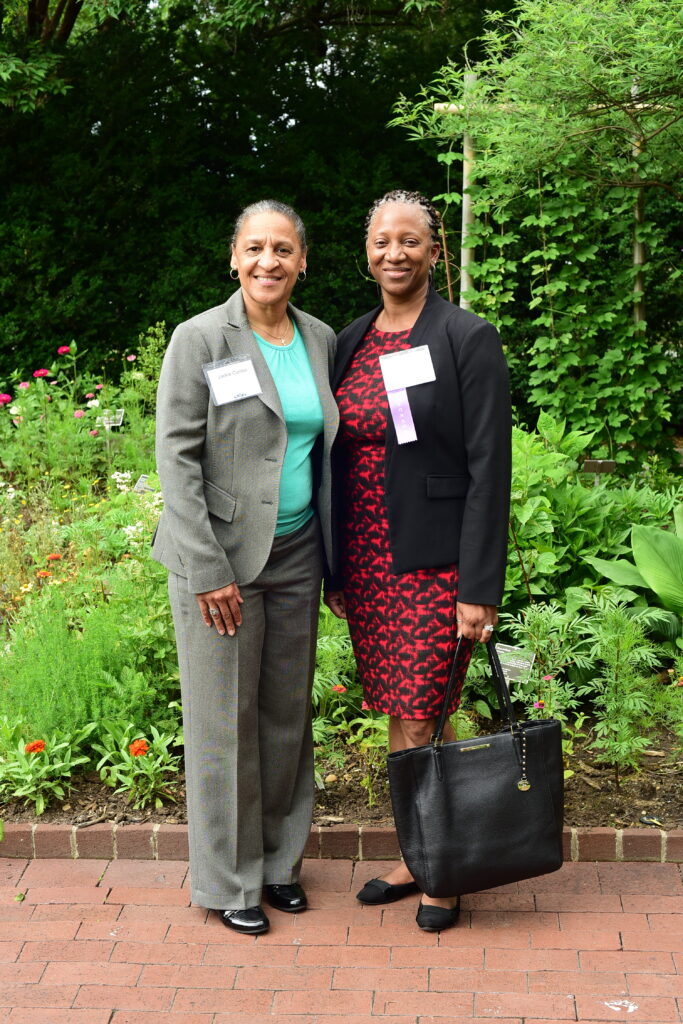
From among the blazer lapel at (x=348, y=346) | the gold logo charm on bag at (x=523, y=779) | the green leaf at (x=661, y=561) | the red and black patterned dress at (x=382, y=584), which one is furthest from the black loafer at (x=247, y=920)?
the green leaf at (x=661, y=561)

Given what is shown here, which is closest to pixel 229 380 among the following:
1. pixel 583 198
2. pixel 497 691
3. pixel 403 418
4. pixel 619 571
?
pixel 403 418

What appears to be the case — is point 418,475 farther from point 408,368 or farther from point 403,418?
point 408,368

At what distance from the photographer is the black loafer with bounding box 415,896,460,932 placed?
9.72 feet

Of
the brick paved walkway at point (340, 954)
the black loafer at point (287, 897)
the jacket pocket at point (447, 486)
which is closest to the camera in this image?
the brick paved walkway at point (340, 954)

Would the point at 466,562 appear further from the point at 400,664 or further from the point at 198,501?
the point at 198,501

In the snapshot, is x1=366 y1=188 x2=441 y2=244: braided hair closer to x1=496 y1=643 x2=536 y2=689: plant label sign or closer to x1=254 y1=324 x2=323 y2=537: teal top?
x1=254 y1=324 x2=323 y2=537: teal top


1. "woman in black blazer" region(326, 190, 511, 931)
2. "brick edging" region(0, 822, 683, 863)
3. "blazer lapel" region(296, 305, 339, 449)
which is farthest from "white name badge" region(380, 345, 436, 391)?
"brick edging" region(0, 822, 683, 863)

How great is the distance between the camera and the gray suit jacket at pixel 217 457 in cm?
274

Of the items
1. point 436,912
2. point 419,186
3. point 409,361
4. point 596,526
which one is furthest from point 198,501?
point 419,186

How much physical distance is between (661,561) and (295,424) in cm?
191

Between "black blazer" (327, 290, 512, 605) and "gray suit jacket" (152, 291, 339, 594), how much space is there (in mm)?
251

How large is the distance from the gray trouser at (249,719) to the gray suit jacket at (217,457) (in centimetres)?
11

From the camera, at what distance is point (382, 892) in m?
3.12

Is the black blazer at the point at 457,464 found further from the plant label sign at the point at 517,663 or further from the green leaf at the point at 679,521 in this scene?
the green leaf at the point at 679,521
